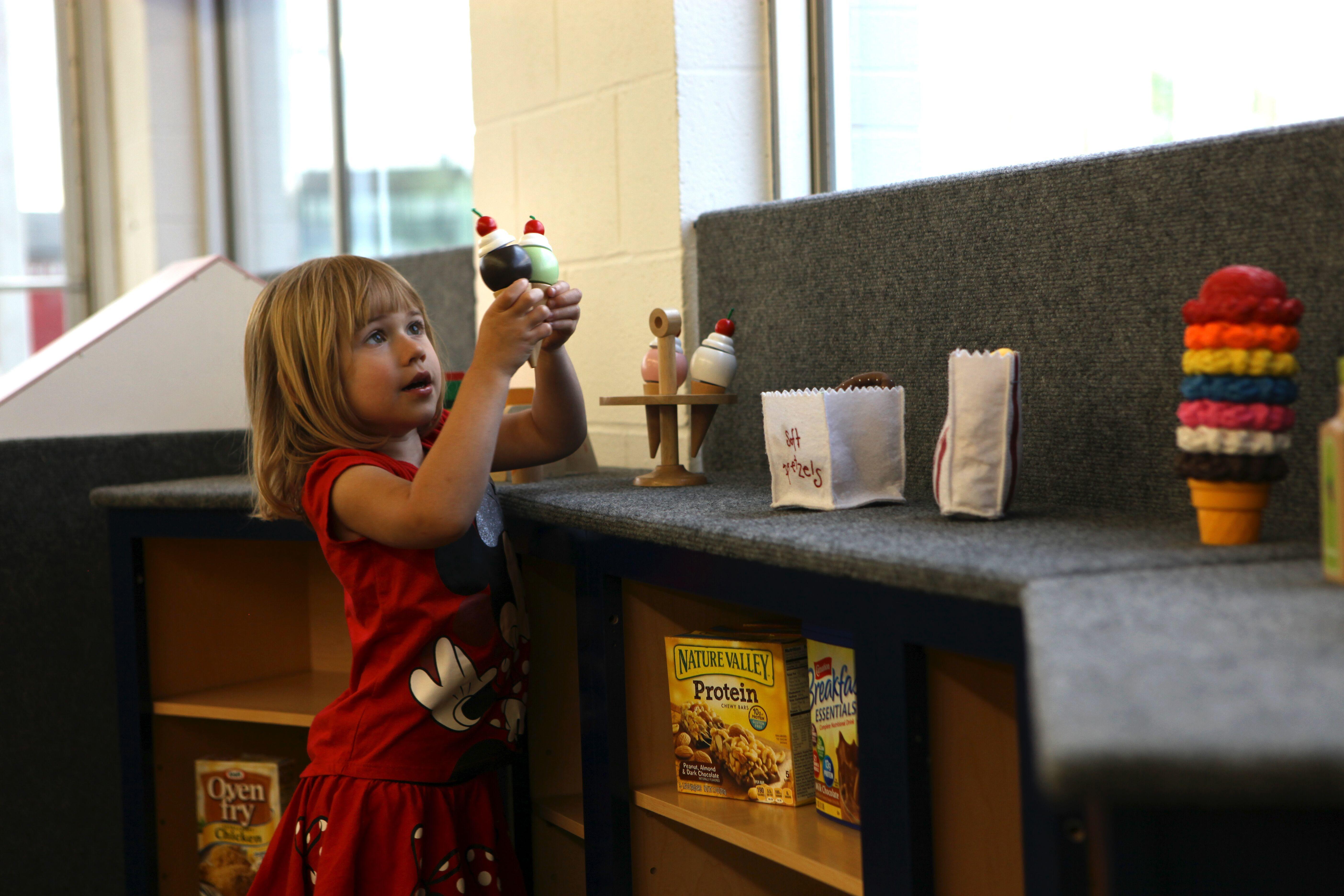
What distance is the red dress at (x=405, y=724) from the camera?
3.94 ft

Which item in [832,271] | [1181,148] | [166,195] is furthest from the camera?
[166,195]

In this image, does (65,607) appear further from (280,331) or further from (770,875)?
(770,875)

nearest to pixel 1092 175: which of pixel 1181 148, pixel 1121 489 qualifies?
pixel 1181 148

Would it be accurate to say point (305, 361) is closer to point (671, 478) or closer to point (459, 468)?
point (459, 468)

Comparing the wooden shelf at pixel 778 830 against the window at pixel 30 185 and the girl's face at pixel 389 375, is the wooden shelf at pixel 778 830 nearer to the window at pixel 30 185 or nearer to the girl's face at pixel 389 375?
the girl's face at pixel 389 375

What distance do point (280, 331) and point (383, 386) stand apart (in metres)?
0.13

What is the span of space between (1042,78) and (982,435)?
1.92 feet

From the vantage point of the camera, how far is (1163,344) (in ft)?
3.32

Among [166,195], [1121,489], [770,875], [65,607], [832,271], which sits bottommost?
[770,875]

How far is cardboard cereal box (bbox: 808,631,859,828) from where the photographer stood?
41.5 inches

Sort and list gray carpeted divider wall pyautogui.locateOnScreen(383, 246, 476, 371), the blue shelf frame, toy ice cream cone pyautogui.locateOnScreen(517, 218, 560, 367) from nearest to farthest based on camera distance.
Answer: the blue shelf frame
toy ice cream cone pyautogui.locateOnScreen(517, 218, 560, 367)
gray carpeted divider wall pyautogui.locateOnScreen(383, 246, 476, 371)

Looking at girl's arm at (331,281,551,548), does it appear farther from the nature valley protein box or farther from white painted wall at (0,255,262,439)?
white painted wall at (0,255,262,439)

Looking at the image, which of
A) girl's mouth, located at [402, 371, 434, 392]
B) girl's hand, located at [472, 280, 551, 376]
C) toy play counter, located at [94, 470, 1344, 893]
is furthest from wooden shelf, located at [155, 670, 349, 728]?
girl's hand, located at [472, 280, 551, 376]

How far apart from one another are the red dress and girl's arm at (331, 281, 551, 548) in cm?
4
